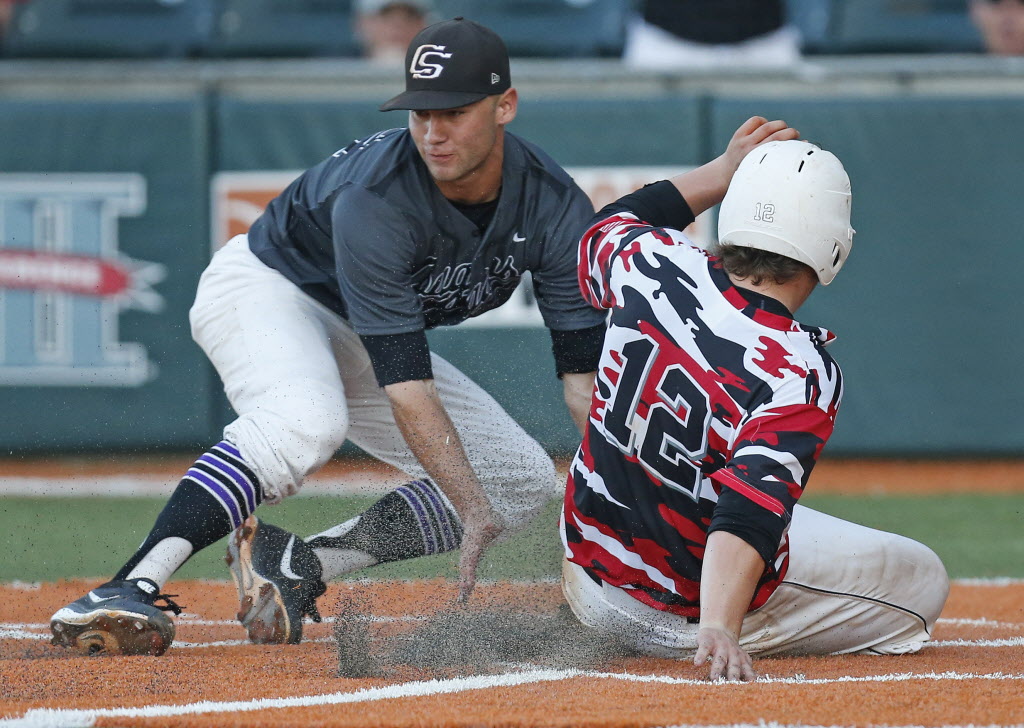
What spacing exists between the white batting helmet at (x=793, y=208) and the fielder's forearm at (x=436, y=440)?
0.94m

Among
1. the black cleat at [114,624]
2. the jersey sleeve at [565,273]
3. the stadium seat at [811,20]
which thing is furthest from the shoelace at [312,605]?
the stadium seat at [811,20]

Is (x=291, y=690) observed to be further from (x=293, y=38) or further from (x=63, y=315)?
(x=293, y=38)

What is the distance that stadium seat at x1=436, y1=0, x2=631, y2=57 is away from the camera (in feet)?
28.6

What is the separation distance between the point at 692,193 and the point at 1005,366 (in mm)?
4757

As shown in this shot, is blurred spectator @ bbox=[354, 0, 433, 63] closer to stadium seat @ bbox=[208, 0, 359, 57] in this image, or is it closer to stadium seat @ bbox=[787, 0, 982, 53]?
stadium seat @ bbox=[208, 0, 359, 57]

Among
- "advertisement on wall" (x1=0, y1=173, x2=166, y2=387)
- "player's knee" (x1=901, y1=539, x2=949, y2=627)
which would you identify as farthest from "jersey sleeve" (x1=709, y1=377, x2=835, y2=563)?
"advertisement on wall" (x1=0, y1=173, x2=166, y2=387)

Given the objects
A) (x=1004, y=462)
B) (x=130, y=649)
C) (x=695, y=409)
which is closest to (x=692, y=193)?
(x=695, y=409)

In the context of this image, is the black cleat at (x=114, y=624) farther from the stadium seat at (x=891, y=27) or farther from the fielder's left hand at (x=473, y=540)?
the stadium seat at (x=891, y=27)

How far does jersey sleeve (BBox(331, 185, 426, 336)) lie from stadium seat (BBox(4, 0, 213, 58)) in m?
5.42

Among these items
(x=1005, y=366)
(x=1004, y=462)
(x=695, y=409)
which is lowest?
(x=1004, y=462)

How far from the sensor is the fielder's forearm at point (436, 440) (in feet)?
11.5

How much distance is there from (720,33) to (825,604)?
553 cm

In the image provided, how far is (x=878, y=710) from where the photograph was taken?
2.51 meters

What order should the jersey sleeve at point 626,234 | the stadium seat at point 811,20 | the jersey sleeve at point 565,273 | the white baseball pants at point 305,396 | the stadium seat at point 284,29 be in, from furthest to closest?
the stadium seat at point 811,20, the stadium seat at point 284,29, the jersey sleeve at point 565,273, the white baseball pants at point 305,396, the jersey sleeve at point 626,234
